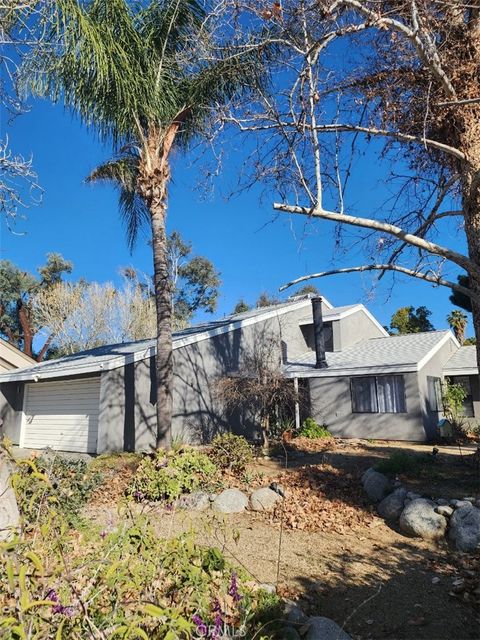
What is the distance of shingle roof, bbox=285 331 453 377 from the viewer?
1661cm

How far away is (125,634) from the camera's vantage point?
1366 millimetres

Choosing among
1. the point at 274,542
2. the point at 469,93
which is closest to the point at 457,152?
the point at 469,93

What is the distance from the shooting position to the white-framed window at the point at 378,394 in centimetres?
1642

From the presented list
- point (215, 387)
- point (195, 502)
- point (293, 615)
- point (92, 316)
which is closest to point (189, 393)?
point (215, 387)

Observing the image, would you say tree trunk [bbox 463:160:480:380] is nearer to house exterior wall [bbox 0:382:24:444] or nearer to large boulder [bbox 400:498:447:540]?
large boulder [bbox 400:498:447:540]

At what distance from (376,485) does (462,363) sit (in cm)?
1258

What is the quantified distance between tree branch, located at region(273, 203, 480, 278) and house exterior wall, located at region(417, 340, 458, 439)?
38.2ft

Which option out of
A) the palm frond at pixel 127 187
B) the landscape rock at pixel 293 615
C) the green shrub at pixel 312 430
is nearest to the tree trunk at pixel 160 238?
the palm frond at pixel 127 187

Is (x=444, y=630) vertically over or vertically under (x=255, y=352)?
under

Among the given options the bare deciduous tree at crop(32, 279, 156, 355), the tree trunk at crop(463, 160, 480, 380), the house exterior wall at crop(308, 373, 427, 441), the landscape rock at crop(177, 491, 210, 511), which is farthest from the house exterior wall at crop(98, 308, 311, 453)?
the bare deciduous tree at crop(32, 279, 156, 355)

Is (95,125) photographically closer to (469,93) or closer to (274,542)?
(469,93)

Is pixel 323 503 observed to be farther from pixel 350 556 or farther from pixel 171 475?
pixel 171 475

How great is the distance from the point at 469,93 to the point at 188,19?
7953mm

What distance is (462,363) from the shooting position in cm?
1833
